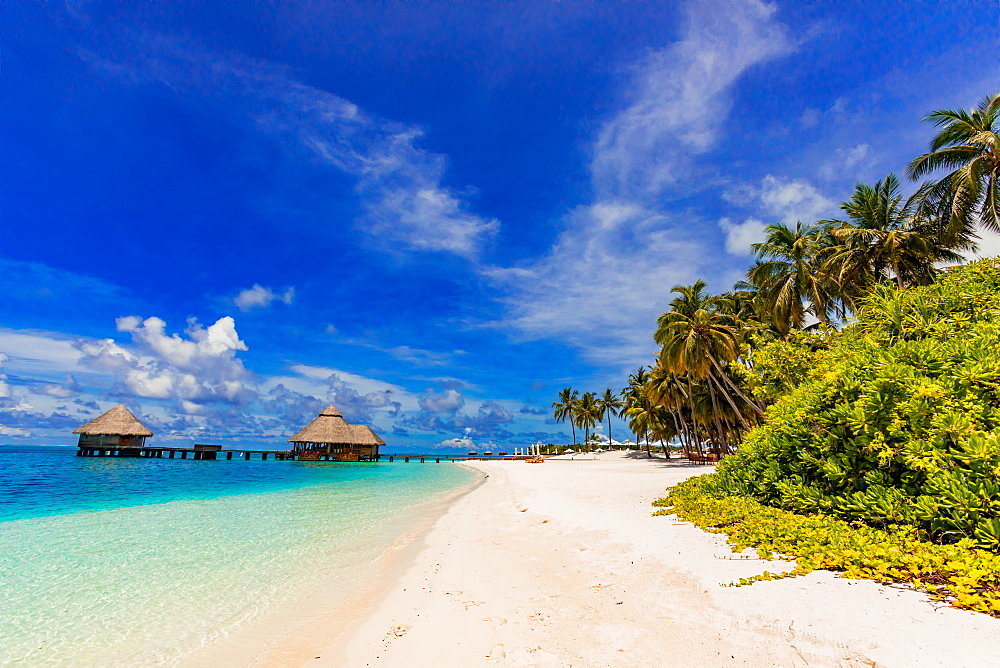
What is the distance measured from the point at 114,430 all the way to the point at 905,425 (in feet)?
216

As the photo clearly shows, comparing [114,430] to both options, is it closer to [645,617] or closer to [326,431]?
[326,431]

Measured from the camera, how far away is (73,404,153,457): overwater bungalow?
159 feet

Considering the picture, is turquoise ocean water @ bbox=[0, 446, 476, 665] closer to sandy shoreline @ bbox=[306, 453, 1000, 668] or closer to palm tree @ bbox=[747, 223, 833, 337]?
sandy shoreline @ bbox=[306, 453, 1000, 668]

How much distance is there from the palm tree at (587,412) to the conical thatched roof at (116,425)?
60.5 meters

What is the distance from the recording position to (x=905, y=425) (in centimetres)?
548

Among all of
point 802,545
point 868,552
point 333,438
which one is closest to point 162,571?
point 802,545

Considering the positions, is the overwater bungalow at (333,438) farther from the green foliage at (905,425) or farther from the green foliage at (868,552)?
the green foliage at (868,552)

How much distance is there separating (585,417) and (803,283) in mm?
52181

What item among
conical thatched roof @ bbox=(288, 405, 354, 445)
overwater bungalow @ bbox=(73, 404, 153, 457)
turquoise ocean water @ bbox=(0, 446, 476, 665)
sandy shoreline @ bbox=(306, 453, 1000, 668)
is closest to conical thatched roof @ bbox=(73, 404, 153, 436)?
overwater bungalow @ bbox=(73, 404, 153, 457)

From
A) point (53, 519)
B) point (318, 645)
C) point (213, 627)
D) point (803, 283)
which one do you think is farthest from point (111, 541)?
point (803, 283)

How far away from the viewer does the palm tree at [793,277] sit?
81.7 feet

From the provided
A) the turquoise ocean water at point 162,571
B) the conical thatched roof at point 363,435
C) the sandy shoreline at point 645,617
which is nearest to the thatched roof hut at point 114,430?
the conical thatched roof at point 363,435

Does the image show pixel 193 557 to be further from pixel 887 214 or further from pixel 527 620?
pixel 887 214

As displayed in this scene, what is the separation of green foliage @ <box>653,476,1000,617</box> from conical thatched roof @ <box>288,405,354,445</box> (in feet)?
176
